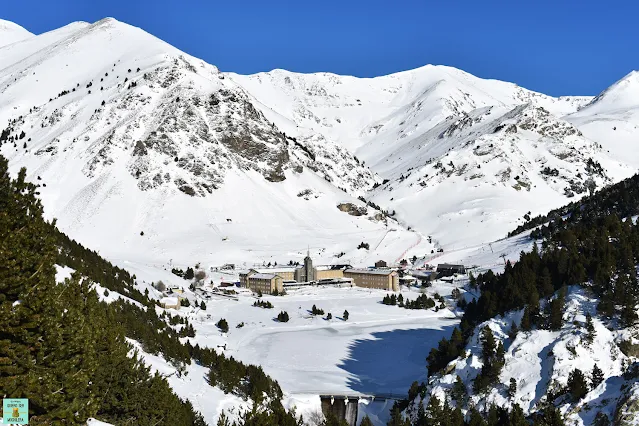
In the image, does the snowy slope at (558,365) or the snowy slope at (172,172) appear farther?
the snowy slope at (172,172)

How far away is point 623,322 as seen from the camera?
33.2 meters

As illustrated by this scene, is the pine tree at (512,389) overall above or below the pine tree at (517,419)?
above

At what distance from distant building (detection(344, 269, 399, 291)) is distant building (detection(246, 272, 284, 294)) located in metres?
13.8

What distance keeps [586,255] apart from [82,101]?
156 metres

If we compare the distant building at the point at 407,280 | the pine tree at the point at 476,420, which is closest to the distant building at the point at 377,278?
the distant building at the point at 407,280

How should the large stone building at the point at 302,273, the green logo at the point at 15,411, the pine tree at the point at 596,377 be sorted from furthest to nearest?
the large stone building at the point at 302,273 → the pine tree at the point at 596,377 → the green logo at the point at 15,411

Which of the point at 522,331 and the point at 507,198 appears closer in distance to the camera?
the point at 522,331

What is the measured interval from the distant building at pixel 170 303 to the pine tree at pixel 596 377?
42540mm

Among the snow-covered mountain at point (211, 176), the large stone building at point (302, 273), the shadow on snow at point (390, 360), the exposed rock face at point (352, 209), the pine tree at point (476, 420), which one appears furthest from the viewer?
the exposed rock face at point (352, 209)

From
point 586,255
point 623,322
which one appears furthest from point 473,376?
point 586,255

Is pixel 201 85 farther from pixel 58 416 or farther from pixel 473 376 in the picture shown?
pixel 58 416

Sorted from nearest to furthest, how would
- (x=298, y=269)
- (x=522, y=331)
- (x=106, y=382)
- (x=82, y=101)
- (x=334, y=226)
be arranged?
(x=106, y=382), (x=522, y=331), (x=298, y=269), (x=334, y=226), (x=82, y=101)

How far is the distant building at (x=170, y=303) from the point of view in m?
59.7

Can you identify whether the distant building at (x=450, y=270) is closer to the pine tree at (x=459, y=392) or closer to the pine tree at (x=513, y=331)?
the pine tree at (x=513, y=331)
